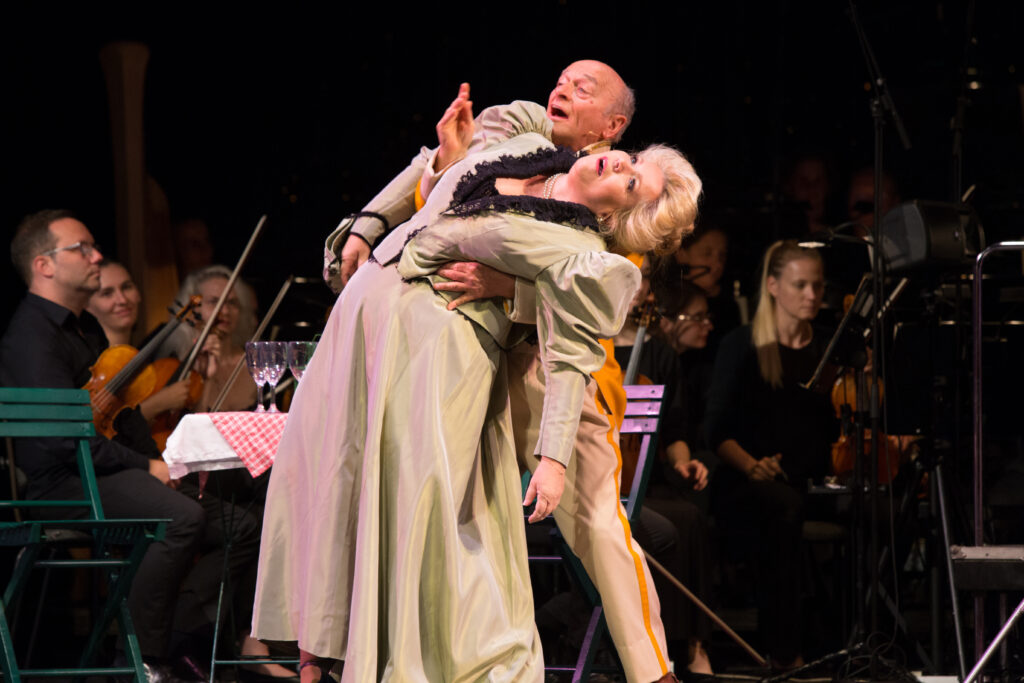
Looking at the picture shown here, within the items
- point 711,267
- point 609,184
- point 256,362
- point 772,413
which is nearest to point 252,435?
point 256,362

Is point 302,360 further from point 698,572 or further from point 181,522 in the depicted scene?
point 698,572

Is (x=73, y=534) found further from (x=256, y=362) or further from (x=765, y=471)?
(x=765, y=471)

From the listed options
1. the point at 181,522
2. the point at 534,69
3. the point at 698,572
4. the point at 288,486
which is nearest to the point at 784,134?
the point at 534,69

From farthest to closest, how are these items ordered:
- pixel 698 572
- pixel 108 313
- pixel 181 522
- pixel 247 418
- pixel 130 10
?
pixel 130 10, pixel 108 313, pixel 698 572, pixel 181 522, pixel 247 418

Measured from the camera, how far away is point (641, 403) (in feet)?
11.4

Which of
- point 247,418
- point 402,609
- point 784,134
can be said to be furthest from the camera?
point 784,134

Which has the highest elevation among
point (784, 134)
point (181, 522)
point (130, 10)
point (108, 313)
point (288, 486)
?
point (130, 10)

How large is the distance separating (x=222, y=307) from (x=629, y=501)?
2197 mm

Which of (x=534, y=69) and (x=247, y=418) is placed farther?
(x=534, y=69)

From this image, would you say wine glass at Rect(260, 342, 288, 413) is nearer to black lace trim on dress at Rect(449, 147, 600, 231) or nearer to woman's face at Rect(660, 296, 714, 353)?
black lace trim on dress at Rect(449, 147, 600, 231)

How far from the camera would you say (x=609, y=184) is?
251cm

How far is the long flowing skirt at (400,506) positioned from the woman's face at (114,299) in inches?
111

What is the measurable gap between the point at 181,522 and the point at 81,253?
1.07m

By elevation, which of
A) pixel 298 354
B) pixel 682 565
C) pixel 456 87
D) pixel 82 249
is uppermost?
pixel 456 87
